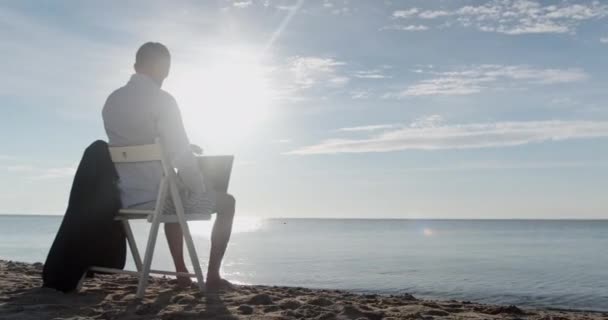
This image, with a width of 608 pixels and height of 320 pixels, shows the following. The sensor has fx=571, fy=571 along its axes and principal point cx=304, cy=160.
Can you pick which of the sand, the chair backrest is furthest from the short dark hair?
the sand

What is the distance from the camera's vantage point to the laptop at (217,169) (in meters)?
5.36

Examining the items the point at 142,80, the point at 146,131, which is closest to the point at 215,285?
the point at 146,131

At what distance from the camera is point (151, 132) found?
16.4ft

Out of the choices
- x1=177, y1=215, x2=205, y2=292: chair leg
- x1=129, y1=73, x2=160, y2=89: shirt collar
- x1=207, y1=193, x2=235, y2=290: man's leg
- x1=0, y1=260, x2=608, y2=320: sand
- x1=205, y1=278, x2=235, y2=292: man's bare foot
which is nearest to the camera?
x1=0, y1=260, x2=608, y2=320: sand

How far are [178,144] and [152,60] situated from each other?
0.83 m

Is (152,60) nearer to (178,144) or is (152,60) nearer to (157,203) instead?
(178,144)

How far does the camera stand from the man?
16.0ft

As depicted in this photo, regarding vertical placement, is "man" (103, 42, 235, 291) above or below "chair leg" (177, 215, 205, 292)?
above

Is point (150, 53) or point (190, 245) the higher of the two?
point (150, 53)

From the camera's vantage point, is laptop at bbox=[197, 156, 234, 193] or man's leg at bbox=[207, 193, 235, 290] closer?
man's leg at bbox=[207, 193, 235, 290]

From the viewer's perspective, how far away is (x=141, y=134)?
5.01 metres

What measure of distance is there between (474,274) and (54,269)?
52.0 feet

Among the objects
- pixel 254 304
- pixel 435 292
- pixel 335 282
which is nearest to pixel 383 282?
pixel 335 282

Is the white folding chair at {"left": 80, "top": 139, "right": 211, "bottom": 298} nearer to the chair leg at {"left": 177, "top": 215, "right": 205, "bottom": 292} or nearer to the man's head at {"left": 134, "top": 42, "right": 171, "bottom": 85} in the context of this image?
the chair leg at {"left": 177, "top": 215, "right": 205, "bottom": 292}
